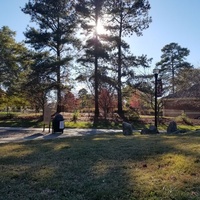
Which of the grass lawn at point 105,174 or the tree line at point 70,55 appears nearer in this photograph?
the grass lawn at point 105,174

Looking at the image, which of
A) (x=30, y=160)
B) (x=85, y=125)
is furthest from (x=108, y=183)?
(x=85, y=125)

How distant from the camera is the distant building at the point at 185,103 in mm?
34237

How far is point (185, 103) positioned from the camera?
1464 inches

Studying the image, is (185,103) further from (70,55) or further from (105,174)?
(105,174)

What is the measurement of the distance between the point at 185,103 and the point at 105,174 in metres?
33.8

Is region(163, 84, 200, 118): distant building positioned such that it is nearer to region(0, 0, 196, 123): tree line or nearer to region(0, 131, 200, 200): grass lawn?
region(0, 0, 196, 123): tree line

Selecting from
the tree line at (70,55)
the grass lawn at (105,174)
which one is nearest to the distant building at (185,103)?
the tree line at (70,55)

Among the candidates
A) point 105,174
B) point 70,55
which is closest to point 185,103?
point 70,55

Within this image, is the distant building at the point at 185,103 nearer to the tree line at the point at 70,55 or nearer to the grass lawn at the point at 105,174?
the tree line at the point at 70,55

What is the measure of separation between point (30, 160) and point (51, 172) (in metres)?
1.54

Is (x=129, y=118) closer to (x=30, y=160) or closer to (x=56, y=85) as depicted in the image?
(x=56, y=85)

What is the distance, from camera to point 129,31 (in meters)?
29.2

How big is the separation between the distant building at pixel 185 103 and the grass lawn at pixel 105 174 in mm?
27854

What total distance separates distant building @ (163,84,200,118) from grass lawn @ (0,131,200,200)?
27.9m
